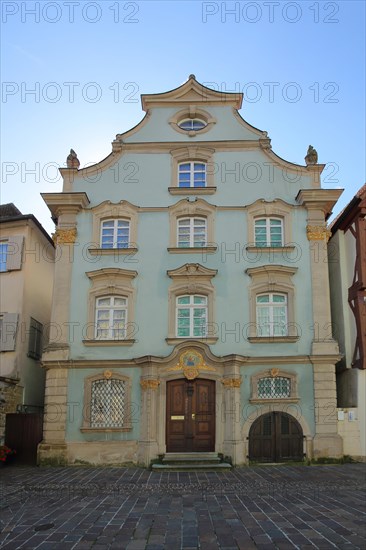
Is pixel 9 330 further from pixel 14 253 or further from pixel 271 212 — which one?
pixel 271 212

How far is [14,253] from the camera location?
2130 cm

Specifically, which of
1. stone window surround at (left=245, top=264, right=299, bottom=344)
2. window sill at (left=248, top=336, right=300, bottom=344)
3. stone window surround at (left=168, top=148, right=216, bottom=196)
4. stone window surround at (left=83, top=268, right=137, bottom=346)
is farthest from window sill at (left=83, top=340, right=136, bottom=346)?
stone window surround at (left=168, top=148, right=216, bottom=196)

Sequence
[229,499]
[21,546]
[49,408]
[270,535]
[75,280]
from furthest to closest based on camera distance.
→ [75,280] < [49,408] < [229,499] < [270,535] < [21,546]

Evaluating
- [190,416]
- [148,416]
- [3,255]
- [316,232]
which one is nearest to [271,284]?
[316,232]

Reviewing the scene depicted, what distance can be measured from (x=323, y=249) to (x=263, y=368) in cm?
490

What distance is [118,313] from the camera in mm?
19234

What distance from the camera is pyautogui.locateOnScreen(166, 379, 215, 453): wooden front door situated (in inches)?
701

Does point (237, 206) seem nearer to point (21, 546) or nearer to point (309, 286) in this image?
point (309, 286)

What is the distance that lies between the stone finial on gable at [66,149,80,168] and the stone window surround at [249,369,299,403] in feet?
34.6

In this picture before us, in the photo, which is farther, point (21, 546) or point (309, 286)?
point (309, 286)

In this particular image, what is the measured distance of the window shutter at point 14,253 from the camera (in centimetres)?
2117

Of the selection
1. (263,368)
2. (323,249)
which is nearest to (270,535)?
(263,368)

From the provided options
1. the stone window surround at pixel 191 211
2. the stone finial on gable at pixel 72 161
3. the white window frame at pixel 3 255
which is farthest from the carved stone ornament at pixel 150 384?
the stone finial on gable at pixel 72 161

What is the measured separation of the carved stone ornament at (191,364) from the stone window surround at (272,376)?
4.83ft
